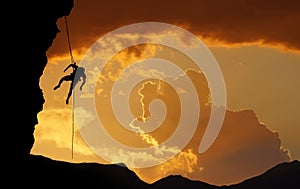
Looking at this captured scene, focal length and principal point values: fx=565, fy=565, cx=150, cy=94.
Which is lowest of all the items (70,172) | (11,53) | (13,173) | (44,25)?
(13,173)

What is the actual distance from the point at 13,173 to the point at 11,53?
1496 centimetres

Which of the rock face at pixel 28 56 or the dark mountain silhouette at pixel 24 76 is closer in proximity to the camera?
the dark mountain silhouette at pixel 24 76

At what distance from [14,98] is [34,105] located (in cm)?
447

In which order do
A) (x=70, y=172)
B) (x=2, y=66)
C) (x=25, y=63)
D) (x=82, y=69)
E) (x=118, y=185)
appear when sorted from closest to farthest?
(x=82, y=69) → (x=2, y=66) → (x=25, y=63) → (x=70, y=172) → (x=118, y=185)

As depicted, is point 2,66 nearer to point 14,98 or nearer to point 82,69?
point 14,98

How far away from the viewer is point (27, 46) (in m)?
70.4

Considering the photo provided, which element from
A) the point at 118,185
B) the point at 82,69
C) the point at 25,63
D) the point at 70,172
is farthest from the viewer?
the point at 118,185

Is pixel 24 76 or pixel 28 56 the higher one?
pixel 28 56

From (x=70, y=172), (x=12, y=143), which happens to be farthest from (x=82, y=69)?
(x=70, y=172)

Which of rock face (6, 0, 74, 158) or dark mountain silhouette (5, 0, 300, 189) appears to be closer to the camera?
dark mountain silhouette (5, 0, 300, 189)

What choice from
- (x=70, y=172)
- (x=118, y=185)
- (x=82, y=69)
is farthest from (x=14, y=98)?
(x=118, y=185)

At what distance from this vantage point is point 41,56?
72938 mm

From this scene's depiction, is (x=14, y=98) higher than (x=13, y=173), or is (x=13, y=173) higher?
(x=14, y=98)

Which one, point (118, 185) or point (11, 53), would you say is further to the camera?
point (118, 185)
